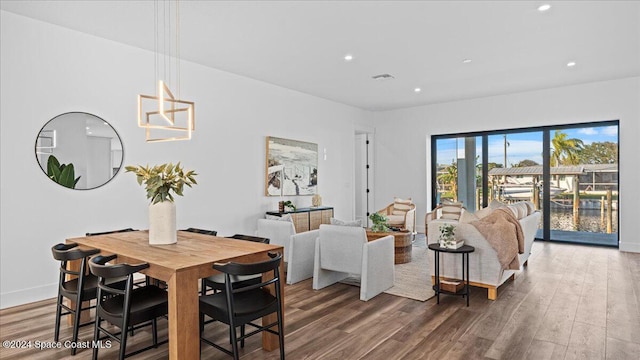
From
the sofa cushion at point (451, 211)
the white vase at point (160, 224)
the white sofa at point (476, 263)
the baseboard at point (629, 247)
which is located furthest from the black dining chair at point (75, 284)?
the baseboard at point (629, 247)

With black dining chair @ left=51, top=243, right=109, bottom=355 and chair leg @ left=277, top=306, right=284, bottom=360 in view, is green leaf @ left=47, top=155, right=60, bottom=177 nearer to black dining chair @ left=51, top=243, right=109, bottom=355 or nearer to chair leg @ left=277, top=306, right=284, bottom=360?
black dining chair @ left=51, top=243, right=109, bottom=355

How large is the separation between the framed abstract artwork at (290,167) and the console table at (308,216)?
463mm

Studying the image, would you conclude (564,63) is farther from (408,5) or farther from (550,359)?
(550,359)

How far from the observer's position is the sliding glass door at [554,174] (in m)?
6.97

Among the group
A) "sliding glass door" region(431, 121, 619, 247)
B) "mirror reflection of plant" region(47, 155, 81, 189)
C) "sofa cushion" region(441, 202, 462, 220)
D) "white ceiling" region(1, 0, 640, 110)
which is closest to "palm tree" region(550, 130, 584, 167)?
"sliding glass door" region(431, 121, 619, 247)

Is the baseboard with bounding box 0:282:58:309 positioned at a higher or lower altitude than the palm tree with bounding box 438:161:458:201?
lower

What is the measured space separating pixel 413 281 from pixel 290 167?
330cm

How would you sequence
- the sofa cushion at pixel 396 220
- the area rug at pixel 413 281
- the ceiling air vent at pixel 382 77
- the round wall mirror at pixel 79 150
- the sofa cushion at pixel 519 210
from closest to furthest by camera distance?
1. the round wall mirror at pixel 79 150
2. the area rug at pixel 413 281
3. the sofa cushion at pixel 519 210
4. the ceiling air vent at pixel 382 77
5. the sofa cushion at pixel 396 220

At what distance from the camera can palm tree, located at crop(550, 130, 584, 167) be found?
719cm

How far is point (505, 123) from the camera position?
7.70 m

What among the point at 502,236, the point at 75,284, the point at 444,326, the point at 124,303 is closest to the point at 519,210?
the point at 502,236

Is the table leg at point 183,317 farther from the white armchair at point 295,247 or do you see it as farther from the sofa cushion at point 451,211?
the sofa cushion at point 451,211

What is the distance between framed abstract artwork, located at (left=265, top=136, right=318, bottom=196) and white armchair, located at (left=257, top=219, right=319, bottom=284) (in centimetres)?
163

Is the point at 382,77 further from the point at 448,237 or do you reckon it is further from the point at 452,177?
the point at 452,177
